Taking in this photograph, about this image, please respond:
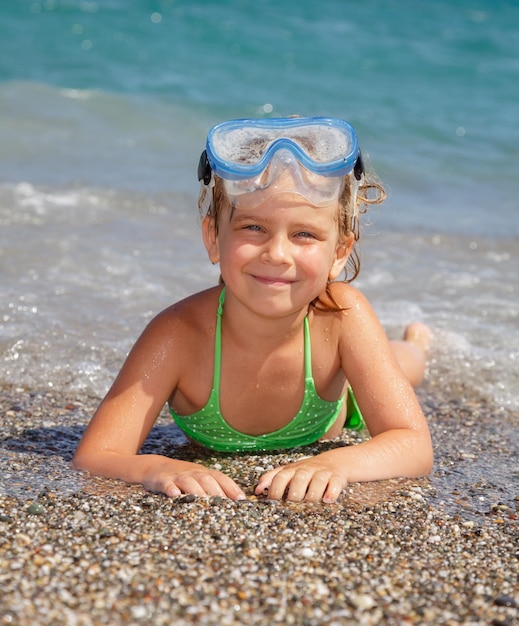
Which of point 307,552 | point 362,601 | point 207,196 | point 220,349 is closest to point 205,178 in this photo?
point 207,196

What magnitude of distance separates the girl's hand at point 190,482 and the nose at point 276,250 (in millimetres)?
797

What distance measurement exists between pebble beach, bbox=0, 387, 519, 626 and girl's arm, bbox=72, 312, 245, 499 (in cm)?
6

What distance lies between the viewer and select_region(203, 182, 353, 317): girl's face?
3.47 meters

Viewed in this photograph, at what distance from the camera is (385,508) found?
3.35 m

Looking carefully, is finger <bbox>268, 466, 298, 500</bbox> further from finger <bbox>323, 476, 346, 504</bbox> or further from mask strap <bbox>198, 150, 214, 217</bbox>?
mask strap <bbox>198, 150, 214, 217</bbox>

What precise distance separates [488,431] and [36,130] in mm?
7382

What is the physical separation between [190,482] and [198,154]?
25.4 feet

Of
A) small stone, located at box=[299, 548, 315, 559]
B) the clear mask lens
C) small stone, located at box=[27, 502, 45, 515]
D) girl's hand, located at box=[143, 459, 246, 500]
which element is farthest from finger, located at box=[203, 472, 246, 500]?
the clear mask lens

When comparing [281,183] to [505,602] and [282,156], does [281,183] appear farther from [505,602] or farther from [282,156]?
[505,602]

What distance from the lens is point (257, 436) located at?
13.2 ft

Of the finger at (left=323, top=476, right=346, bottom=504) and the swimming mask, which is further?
the swimming mask

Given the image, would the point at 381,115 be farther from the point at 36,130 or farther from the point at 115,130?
the point at 36,130

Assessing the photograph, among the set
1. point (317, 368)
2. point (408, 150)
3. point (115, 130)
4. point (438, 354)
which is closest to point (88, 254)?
point (438, 354)

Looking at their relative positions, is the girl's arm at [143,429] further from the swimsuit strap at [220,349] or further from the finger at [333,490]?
the finger at [333,490]
